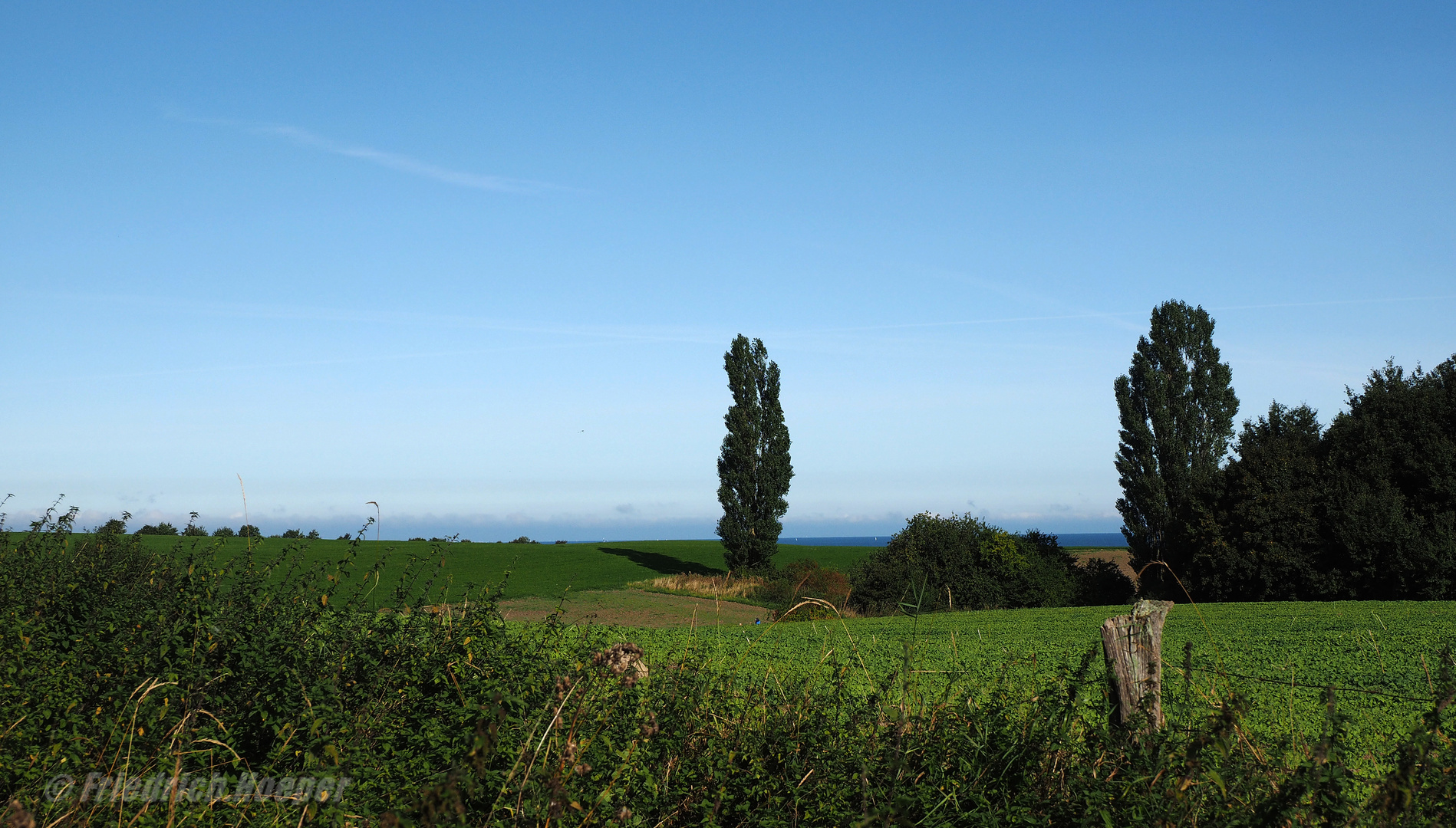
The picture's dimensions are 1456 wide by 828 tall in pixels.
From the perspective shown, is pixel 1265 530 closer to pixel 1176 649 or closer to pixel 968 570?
pixel 968 570

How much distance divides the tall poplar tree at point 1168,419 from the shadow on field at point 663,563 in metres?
18.1

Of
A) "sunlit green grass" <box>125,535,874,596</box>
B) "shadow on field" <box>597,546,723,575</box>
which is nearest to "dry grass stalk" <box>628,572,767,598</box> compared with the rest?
"sunlit green grass" <box>125,535,874,596</box>

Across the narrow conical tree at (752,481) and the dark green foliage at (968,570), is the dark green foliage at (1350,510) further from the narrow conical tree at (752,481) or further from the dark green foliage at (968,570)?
the narrow conical tree at (752,481)

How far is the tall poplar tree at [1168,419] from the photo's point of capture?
3097 cm

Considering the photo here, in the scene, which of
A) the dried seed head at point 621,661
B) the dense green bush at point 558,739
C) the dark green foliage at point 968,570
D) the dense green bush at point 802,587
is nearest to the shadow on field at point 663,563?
the dense green bush at point 802,587

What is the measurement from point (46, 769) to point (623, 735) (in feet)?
8.56

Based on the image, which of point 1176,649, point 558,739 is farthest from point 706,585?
point 558,739

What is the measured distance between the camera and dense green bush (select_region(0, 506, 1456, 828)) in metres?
3.49

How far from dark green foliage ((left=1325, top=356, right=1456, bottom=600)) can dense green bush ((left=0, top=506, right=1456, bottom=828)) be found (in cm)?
2263

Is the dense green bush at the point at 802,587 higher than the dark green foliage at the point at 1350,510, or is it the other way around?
the dark green foliage at the point at 1350,510

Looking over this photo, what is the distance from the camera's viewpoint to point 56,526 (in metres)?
8.41

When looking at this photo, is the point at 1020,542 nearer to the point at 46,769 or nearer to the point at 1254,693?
the point at 1254,693

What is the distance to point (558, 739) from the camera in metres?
3.98

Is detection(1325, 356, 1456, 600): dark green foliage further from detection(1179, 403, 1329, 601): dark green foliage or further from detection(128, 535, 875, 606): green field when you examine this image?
detection(128, 535, 875, 606): green field
